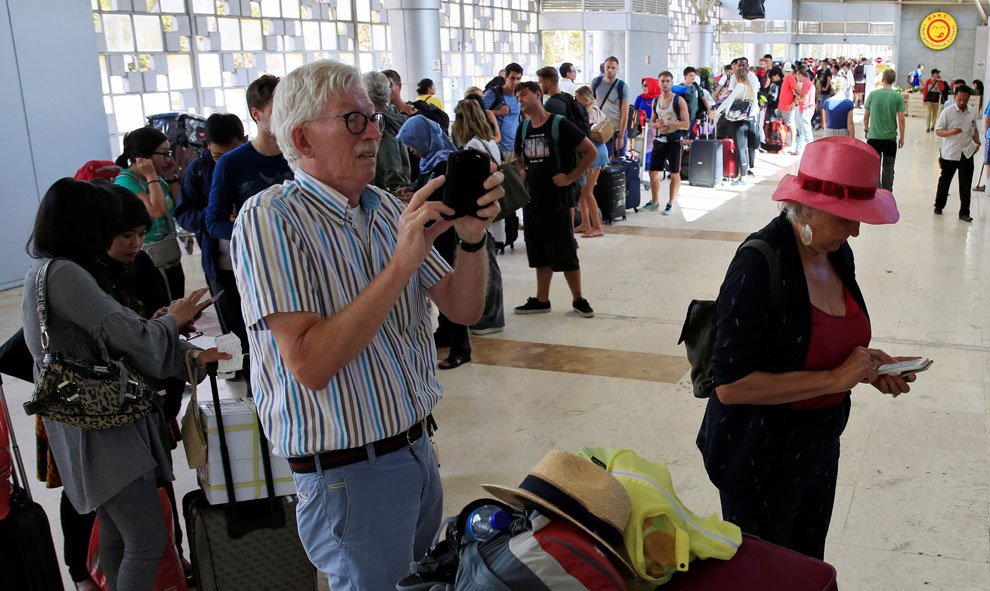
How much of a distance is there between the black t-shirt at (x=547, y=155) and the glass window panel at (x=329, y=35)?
852cm

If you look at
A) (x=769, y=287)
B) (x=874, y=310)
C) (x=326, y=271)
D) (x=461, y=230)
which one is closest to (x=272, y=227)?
(x=326, y=271)

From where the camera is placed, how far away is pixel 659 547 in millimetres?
1619

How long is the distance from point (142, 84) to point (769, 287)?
1037 centimetres

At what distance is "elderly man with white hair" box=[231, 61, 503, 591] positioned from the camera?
68.8 inches

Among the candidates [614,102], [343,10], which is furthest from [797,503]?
[343,10]

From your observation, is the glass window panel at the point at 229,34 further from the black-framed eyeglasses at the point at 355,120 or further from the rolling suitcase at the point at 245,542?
the black-framed eyeglasses at the point at 355,120

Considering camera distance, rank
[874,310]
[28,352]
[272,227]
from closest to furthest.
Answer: [272,227] < [28,352] < [874,310]

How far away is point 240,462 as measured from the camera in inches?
113

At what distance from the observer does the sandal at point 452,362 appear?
588cm

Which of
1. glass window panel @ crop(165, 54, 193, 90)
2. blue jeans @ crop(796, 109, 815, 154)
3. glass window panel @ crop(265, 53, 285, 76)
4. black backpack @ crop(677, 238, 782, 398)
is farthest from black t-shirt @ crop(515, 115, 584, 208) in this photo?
blue jeans @ crop(796, 109, 815, 154)

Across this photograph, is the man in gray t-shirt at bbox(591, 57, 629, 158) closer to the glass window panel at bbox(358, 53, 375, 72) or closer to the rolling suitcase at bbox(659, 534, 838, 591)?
the glass window panel at bbox(358, 53, 375, 72)

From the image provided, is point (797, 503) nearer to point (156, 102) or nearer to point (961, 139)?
point (961, 139)

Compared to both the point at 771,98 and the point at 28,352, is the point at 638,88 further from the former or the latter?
the point at 28,352

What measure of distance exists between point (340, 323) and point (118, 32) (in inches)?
406
